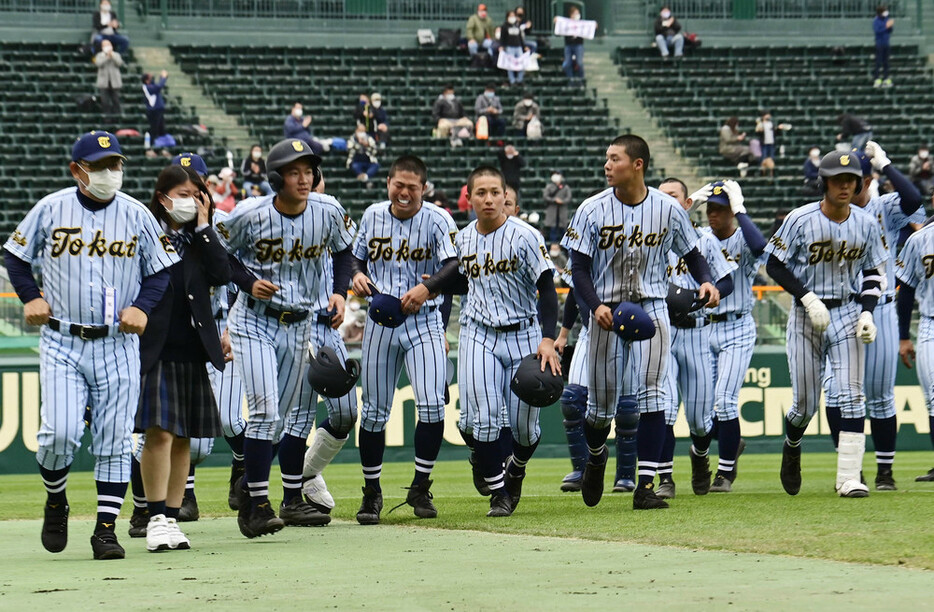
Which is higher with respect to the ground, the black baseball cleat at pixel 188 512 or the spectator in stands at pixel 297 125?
the spectator in stands at pixel 297 125

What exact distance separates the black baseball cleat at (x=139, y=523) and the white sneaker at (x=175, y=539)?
98 centimetres

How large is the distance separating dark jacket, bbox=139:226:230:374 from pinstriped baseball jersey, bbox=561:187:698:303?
244 cm

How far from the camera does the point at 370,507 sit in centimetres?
934

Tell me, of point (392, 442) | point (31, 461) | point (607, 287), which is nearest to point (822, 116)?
point (392, 442)

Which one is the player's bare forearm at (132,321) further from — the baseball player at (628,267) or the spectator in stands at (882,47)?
the spectator in stands at (882,47)

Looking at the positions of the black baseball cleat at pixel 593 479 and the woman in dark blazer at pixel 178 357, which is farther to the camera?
the black baseball cleat at pixel 593 479

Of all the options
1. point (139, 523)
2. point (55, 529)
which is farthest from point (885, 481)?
point (55, 529)

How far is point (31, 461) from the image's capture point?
16484 mm

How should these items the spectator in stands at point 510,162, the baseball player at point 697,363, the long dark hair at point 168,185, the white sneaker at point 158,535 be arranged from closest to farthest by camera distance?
the white sneaker at point 158,535 → the long dark hair at point 168,185 → the baseball player at point 697,363 → the spectator in stands at point 510,162

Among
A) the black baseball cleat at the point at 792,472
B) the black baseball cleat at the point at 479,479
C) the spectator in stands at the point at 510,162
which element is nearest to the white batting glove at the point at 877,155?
the black baseball cleat at the point at 792,472

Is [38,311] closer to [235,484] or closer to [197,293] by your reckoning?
[197,293]

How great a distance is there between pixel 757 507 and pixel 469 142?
69.0ft

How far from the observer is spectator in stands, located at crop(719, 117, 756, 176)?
30516 millimetres

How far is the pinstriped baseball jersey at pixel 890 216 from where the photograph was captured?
1094cm
